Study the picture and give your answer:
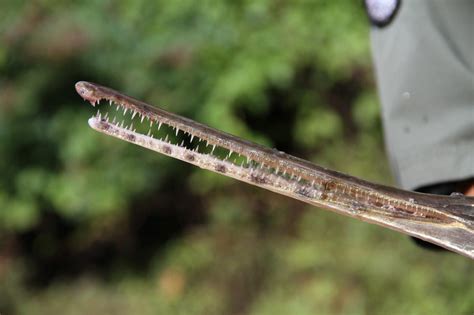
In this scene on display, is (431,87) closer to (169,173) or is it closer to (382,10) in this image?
(382,10)

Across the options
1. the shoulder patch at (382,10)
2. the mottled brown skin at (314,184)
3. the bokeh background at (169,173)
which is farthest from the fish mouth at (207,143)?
the bokeh background at (169,173)

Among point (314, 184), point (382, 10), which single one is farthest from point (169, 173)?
point (314, 184)

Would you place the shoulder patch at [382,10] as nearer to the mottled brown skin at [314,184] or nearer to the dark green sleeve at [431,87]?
the dark green sleeve at [431,87]

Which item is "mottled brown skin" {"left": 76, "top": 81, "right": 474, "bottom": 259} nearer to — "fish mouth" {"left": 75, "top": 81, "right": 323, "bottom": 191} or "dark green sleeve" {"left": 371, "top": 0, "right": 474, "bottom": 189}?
"fish mouth" {"left": 75, "top": 81, "right": 323, "bottom": 191}

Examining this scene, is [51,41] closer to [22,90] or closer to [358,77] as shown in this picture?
[22,90]

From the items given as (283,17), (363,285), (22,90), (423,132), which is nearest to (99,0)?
(22,90)

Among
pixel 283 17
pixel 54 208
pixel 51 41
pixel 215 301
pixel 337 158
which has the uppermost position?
pixel 283 17
